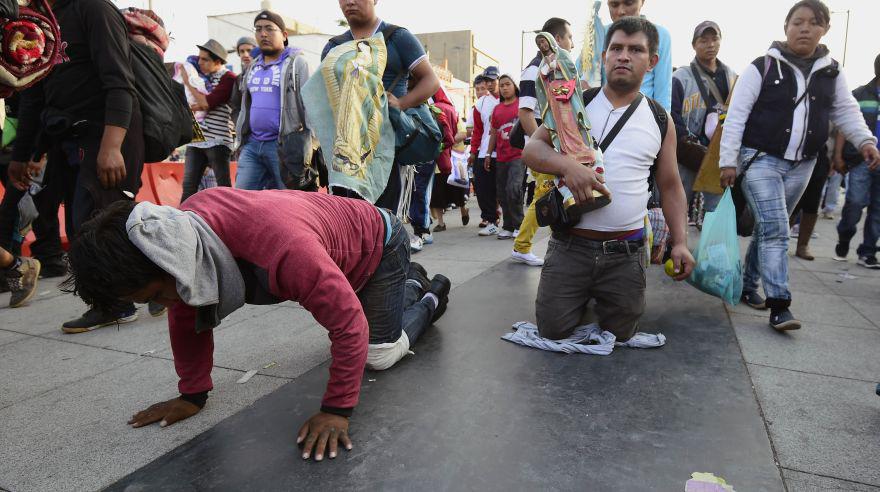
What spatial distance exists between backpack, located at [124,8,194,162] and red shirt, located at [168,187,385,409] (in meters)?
1.60

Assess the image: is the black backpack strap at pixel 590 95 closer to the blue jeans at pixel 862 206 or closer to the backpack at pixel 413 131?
the backpack at pixel 413 131

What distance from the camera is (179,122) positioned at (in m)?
3.28

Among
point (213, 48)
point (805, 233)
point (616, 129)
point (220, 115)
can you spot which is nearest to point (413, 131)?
point (616, 129)

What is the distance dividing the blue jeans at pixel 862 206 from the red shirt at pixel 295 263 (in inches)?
217

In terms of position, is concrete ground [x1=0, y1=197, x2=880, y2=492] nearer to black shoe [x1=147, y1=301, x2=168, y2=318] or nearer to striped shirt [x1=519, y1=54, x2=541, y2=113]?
black shoe [x1=147, y1=301, x2=168, y2=318]

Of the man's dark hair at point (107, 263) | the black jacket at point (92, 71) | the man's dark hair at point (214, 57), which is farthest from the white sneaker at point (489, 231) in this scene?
the man's dark hair at point (107, 263)

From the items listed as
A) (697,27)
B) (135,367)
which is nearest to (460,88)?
(697,27)

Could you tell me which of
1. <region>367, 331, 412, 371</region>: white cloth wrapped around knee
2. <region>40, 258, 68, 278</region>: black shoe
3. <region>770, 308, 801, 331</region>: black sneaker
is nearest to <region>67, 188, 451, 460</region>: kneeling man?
<region>367, 331, 412, 371</region>: white cloth wrapped around knee

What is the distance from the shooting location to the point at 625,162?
8.95 feet

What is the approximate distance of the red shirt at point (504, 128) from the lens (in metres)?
6.08

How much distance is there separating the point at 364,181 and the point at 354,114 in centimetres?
37

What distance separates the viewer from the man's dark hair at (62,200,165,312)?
146 cm

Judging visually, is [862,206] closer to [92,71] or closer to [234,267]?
[234,267]

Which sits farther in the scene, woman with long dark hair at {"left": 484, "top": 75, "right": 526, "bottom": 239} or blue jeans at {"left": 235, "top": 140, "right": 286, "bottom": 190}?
woman with long dark hair at {"left": 484, "top": 75, "right": 526, "bottom": 239}
